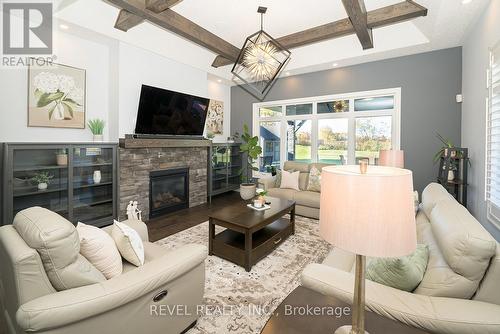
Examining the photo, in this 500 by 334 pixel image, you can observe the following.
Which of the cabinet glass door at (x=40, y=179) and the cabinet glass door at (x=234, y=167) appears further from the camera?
the cabinet glass door at (x=234, y=167)

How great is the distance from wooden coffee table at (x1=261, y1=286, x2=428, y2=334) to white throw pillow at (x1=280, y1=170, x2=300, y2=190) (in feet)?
11.6

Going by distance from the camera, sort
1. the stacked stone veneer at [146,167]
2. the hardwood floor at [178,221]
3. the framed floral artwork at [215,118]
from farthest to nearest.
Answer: the framed floral artwork at [215,118] → the stacked stone veneer at [146,167] → the hardwood floor at [178,221]

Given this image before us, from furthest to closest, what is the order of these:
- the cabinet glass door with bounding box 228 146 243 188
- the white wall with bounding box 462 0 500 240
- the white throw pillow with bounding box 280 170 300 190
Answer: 1. the cabinet glass door with bounding box 228 146 243 188
2. the white throw pillow with bounding box 280 170 300 190
3. the white wall with bounding box 462 0 500 240

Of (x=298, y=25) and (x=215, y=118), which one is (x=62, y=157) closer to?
(x=215, y=118)

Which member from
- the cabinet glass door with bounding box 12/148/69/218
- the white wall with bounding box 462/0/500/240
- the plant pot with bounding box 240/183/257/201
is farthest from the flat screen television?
the white wall with bounding box 462/0/500/240

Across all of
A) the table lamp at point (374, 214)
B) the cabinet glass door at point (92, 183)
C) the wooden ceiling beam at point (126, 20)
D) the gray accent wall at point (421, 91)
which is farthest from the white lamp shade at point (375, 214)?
the gray accent wall at point (421, 91)

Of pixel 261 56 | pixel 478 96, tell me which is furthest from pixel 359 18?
pixel 478 96

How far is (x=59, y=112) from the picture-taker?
3.38m

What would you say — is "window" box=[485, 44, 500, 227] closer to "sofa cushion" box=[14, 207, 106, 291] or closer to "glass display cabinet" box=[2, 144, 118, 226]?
"sofa cushion" box=[14, 207, 106, 291]

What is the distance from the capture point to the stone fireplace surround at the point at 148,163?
3.78 metres

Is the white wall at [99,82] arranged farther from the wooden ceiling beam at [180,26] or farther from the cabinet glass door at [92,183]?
the wooden ceiling beam at [180,26]

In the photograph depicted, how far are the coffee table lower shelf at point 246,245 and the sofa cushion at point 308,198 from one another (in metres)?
1.07

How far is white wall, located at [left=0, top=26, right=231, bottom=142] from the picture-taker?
3.03 metres

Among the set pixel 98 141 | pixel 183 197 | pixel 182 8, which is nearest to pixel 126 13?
pixel 182 8
